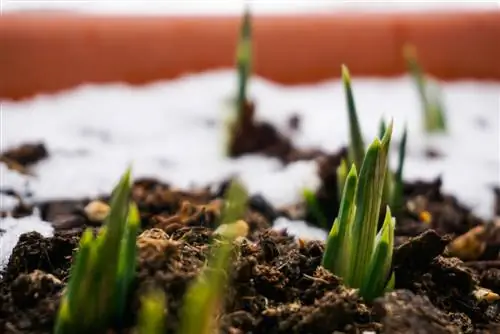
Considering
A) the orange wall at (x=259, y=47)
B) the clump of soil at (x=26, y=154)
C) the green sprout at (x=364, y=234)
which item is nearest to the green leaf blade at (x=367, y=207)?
the green sprout at (x=364, y=234)

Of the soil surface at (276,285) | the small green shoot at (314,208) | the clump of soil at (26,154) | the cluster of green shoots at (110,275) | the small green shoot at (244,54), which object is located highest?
the small green shoot at (244,54)

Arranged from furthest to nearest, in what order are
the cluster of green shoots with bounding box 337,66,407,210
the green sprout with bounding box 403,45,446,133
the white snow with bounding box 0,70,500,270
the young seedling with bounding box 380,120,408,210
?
the green sprout with bounding box 403,45,446,133 → the white snow with bounding box 0,70,500,270 → the young seedling with bounding box 380,120,408,210 → the cluster of green shoots with bounding box 337,66,407,210

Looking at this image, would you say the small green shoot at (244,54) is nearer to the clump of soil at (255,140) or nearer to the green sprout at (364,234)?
the clump of soil at (255,140)

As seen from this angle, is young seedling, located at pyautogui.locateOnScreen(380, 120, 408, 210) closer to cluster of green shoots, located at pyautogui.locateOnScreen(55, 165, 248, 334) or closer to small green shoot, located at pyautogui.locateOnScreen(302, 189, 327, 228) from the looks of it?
small green shoot, located at pyautogui.locateOnScreen(302, 189, 327, 228)

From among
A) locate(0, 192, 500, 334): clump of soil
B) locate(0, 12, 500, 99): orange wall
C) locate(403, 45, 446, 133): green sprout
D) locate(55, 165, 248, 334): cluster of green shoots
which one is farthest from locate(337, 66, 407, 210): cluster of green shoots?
locate(0, 12, 500, 99): orange wall

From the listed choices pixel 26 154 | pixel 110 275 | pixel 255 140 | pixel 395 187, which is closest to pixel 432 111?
pixel 255 140

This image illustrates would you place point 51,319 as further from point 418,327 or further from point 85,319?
point 418,327
